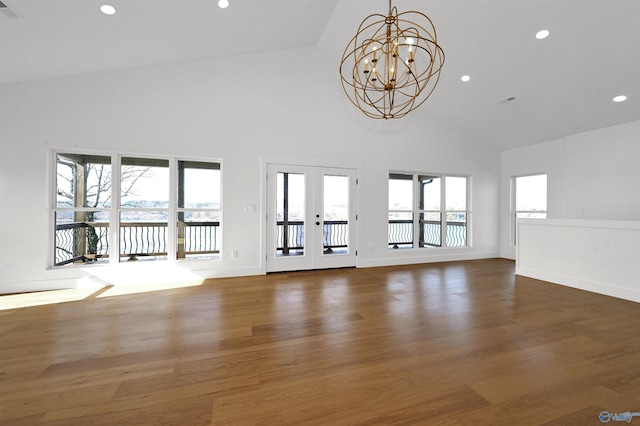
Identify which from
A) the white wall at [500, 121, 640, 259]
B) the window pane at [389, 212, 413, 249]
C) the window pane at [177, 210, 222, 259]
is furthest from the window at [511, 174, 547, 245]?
the window pane at [177, 210, 222, 259]

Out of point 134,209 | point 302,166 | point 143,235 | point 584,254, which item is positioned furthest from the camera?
point 302,166

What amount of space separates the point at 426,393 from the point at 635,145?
242 inches

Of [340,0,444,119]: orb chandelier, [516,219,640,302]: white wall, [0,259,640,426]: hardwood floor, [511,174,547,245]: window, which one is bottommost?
[0,259,640,426]: hardwood floor

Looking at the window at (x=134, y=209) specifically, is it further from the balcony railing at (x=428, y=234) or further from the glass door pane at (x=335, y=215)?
the balcony railing at (x=428, y=234)

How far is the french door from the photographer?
498 cm

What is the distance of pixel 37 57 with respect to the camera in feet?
11.0

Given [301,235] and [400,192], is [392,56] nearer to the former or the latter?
[301,235]

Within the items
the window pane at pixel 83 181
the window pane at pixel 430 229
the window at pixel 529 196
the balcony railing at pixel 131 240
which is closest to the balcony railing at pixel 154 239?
the balcony railing at pixel 131 240

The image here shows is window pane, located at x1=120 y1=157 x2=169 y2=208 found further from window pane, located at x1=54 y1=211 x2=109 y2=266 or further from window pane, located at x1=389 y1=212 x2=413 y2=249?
window pane, located at x1=389 y1=212 x2=413 y2=249

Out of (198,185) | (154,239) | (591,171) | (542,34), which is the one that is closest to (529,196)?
(591,171)

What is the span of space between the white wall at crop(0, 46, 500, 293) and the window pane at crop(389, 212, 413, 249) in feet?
0.89

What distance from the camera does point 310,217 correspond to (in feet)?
17.0

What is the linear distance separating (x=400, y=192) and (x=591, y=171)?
361 cm

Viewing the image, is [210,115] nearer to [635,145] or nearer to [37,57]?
[37,57]
